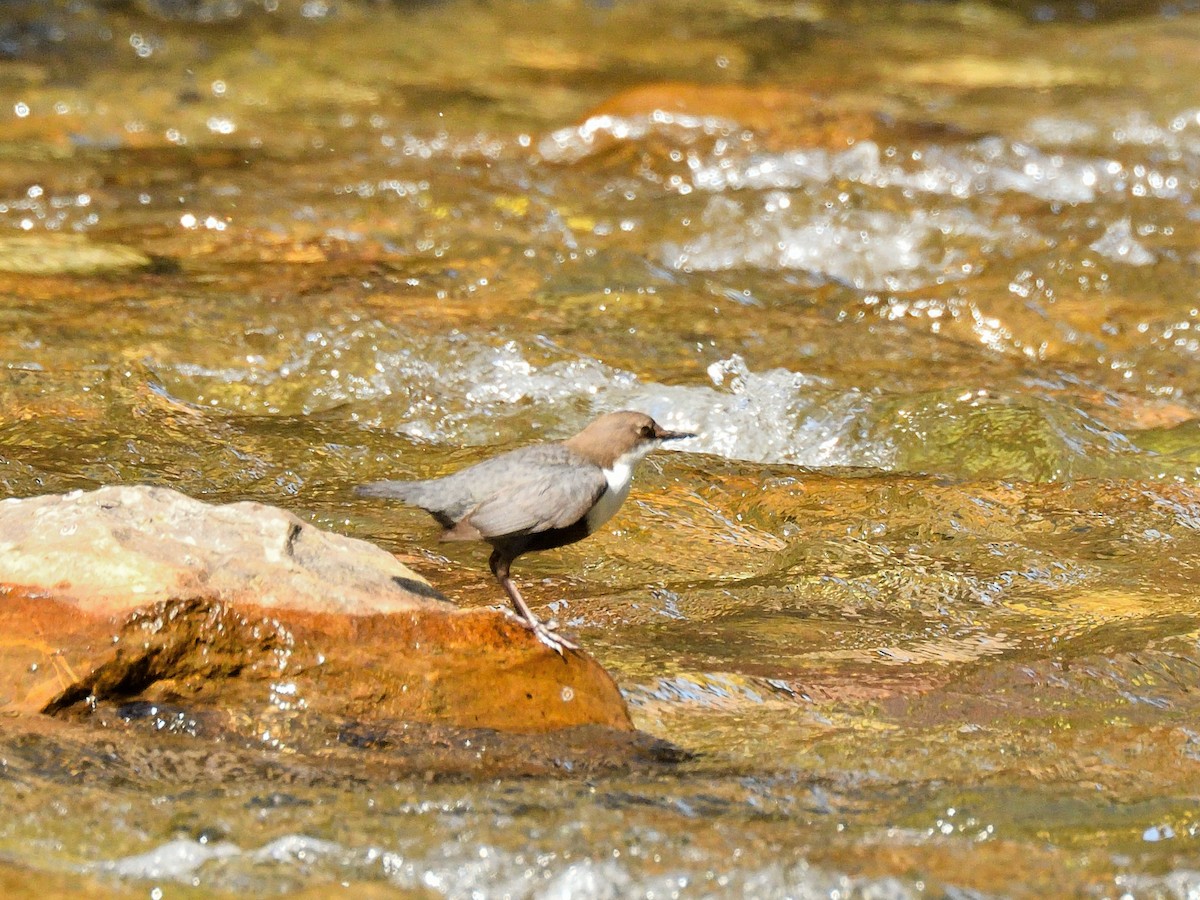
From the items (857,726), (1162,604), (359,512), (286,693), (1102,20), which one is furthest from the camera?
(1102,20)

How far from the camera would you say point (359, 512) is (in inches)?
199

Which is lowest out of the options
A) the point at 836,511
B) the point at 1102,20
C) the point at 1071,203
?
the point at 836,511

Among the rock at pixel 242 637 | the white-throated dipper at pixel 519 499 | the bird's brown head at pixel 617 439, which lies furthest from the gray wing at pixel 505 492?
the rock at pixel 242 637

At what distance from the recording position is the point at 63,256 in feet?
23.5

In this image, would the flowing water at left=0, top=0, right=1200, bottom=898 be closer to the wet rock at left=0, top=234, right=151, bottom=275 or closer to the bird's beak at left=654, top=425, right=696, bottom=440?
the wet rock at left=0, top=234, right=151, bottom=275

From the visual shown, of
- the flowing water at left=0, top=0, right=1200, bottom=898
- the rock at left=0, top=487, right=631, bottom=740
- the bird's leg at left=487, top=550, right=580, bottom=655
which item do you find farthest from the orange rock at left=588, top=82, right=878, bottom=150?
the rock at left=0, top=487, right=631, bottom=740

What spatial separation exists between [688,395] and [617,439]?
200cm

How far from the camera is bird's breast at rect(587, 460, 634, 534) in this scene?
4.05 metres

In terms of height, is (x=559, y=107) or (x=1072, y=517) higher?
(x=559, y=107)

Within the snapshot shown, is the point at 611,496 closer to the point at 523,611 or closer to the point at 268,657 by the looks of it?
the point at 523,611

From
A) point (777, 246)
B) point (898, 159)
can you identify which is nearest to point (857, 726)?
point (777, 246)

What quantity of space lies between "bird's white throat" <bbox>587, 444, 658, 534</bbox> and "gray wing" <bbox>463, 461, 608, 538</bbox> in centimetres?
8

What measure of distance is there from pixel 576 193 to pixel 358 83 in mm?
3136

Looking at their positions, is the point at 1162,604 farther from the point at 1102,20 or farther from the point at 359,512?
the point at 1102,20
